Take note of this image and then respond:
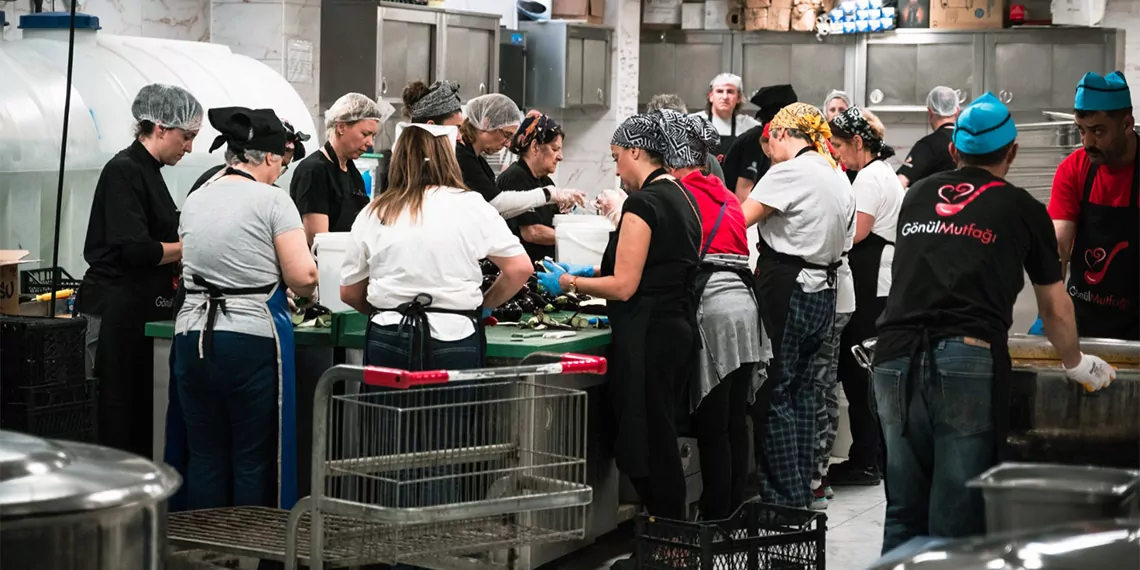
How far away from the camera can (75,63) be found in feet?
22.0

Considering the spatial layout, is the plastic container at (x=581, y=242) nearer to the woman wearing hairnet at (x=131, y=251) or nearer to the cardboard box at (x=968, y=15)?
the woman wearing hairnet at (x=131, y=251)

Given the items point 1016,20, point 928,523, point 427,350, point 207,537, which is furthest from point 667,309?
point 1016,20

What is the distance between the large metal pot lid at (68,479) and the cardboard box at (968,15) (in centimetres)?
922

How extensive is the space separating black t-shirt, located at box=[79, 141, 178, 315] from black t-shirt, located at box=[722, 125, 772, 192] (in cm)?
364

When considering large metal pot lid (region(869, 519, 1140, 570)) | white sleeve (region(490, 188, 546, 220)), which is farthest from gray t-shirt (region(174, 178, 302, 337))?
large metal pot lid (region(869, 519, 1140, 570))

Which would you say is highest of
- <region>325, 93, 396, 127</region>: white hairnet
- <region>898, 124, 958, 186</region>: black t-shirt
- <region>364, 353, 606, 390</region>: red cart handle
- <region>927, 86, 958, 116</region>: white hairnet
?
<region>927, 86, 958, 116</region>: white hairnet

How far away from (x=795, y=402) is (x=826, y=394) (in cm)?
71

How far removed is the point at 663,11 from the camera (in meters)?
11.7

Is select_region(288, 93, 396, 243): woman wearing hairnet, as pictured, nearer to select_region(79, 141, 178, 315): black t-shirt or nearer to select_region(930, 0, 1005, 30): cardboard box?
select_region(79, 141, 178, 315): black t-shirt

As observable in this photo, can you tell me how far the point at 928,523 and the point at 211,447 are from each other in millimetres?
2264

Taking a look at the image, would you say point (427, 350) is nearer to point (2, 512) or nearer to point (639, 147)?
point (639, 147)

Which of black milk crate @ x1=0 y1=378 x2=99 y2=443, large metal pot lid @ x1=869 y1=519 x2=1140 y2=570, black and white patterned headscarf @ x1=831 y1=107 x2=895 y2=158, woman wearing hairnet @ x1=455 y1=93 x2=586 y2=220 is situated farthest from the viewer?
black and white patterned headscarf @ x1=831 y1=107 x2=895 y2=158

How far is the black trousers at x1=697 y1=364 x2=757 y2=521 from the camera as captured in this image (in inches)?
211

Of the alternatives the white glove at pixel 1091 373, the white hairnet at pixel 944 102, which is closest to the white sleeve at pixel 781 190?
the white glove at pixel 1091 373
